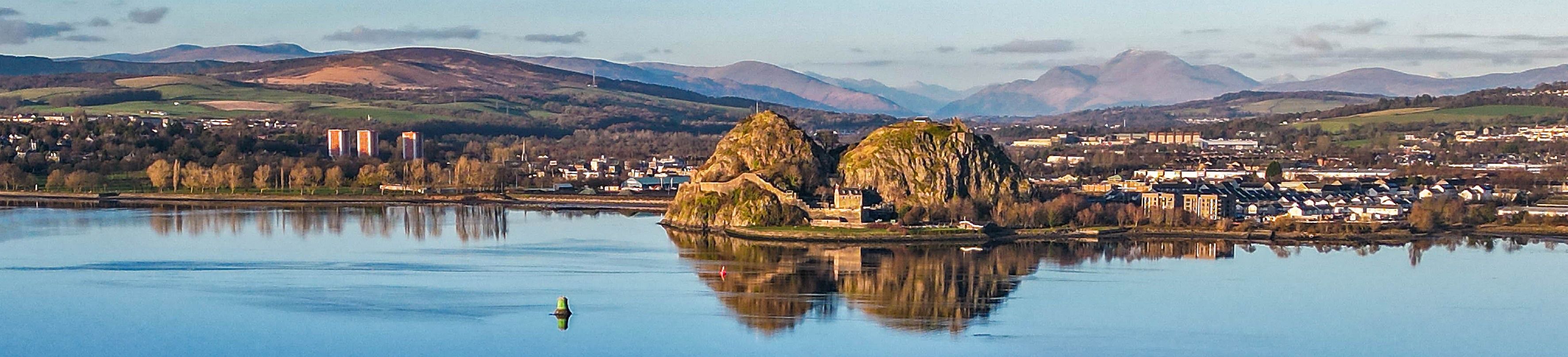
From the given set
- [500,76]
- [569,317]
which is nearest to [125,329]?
[569,317]

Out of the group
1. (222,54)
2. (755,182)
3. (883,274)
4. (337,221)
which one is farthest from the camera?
(222,54)

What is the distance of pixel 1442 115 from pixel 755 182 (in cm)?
4318

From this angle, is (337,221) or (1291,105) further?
(1291,105)

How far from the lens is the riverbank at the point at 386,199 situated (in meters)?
44.7

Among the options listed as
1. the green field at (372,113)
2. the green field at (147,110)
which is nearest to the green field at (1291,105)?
the green field at (372,113)

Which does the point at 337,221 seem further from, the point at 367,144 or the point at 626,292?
the point at 367,144

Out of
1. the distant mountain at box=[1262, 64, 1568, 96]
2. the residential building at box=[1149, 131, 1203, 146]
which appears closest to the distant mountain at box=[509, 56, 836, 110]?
the distant mountain at box=[1262, 64, 1568, 96]

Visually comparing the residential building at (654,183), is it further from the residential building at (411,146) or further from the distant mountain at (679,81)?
the distant mountain at (679,81)

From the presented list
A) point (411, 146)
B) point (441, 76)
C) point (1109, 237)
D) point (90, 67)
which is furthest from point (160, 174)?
point (90, 67)

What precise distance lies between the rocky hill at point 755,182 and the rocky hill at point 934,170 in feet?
2.60

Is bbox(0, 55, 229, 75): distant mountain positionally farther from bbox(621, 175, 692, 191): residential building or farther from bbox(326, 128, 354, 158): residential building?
bbox(621, 175, 692, 191): residential building

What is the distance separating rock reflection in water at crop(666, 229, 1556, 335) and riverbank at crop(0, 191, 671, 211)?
9877 millimetres

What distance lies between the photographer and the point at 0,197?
46312 millimetres

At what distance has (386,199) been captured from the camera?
46250 mm
